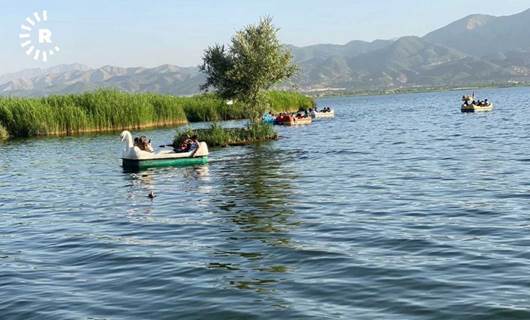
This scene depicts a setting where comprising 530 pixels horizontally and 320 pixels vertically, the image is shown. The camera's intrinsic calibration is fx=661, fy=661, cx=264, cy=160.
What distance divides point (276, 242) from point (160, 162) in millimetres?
20494

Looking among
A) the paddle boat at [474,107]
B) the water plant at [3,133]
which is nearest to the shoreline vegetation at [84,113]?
the water plant at [3,133]

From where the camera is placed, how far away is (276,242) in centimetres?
1576

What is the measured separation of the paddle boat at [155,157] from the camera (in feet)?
113

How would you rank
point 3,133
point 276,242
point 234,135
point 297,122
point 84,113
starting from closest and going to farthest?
point 276,242 → point 234,135 → point 3,133 → point 84,113 → point 297,122

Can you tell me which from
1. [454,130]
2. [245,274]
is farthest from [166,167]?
[454,130]

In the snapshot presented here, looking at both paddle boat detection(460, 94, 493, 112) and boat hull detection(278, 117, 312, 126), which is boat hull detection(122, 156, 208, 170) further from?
paddle boat detection(460, 94, 493, 112)

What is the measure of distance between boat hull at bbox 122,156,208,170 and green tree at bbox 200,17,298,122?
17785 millimetres

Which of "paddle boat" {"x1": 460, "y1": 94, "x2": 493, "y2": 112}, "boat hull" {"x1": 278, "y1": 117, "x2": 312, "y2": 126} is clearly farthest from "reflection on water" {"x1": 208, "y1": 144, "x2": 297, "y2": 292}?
"paddle boat" {"x1": 460, "y1": 94, "x2": 493, "y2": 112}

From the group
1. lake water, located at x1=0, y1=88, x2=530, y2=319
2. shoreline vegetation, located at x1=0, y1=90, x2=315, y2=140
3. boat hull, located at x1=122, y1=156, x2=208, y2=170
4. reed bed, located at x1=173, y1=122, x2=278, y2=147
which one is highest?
shoreline vegetation, located at x1=0, y1=90, x2=315, y2=140

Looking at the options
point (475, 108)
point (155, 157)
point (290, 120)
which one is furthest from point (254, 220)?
point (475, 108)

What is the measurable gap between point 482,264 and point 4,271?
1005 centimetres

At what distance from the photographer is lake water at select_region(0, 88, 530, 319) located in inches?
444

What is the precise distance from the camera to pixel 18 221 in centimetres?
2075

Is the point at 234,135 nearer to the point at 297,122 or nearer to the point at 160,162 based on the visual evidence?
the point at 160,162
